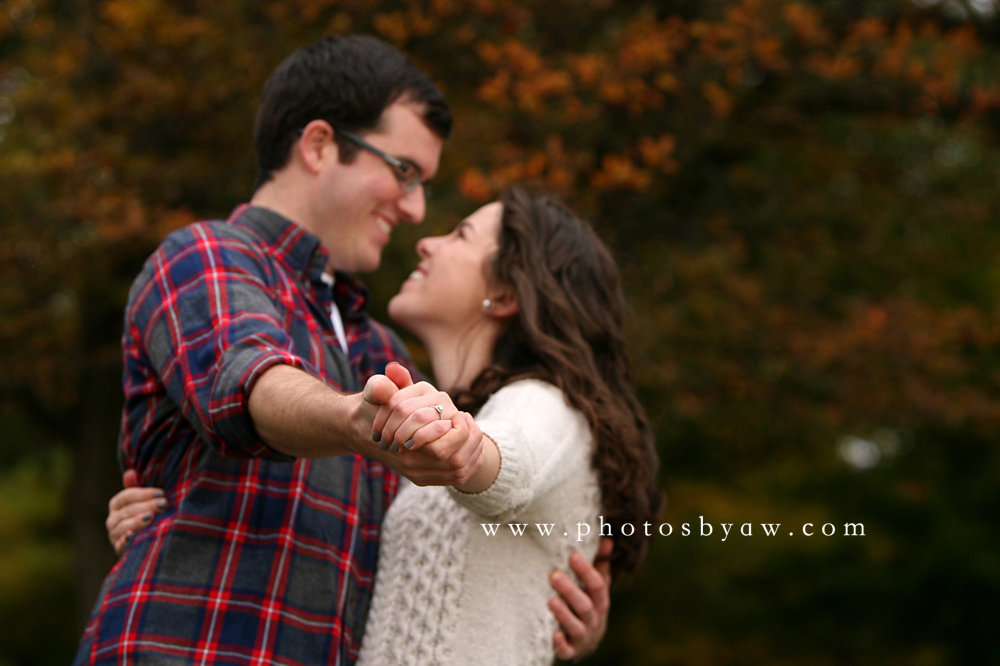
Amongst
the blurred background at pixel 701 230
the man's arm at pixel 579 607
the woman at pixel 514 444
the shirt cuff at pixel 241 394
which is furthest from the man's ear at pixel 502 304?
the blurred background at pixel 701 230

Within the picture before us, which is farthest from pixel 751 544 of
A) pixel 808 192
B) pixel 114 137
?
pixel 114 137

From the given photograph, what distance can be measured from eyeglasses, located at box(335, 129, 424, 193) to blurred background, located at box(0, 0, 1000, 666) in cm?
141

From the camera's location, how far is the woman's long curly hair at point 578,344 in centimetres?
240

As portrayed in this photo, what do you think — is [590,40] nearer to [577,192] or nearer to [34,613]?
[577,192]

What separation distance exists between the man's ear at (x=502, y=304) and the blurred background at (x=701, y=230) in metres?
1.46

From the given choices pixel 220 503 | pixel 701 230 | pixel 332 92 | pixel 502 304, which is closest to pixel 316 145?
pixel 332 92

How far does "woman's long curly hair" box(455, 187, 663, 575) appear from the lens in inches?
94.7

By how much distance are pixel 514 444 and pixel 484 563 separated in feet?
1.50

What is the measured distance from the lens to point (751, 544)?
30.0 ft

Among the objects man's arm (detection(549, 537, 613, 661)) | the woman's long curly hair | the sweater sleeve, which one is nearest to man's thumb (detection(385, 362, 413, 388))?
the sweater sleeve

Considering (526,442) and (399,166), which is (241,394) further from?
(399,166)

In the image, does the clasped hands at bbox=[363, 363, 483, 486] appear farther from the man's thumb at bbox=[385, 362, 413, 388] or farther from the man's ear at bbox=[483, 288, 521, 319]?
the man's ear at bbox=[483, 288, 521, 319]

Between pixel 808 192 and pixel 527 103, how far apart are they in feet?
10.8

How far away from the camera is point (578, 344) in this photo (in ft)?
8.20
